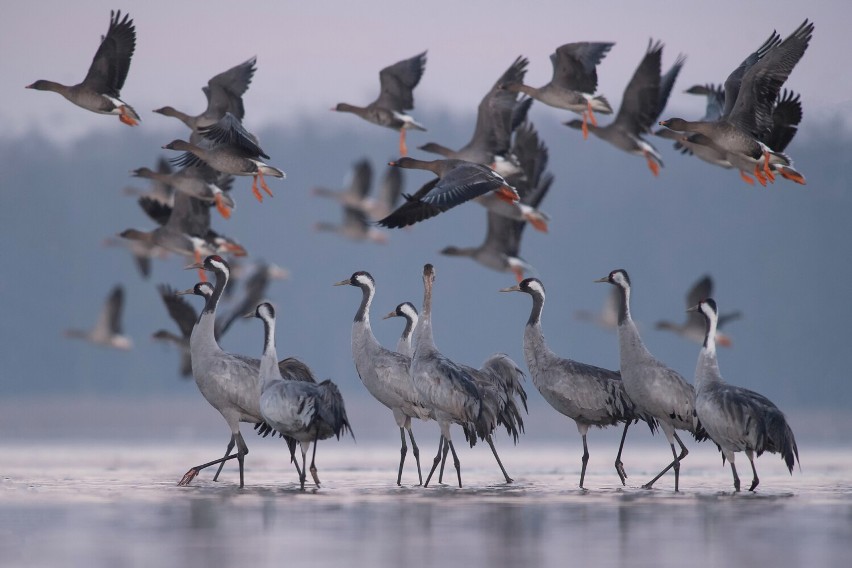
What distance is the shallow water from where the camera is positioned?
10078mm

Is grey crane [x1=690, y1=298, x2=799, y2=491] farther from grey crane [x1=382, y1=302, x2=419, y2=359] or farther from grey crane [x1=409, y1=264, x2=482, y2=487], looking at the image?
grey crane [x1=382, y1=302, x2=419, y2=359]

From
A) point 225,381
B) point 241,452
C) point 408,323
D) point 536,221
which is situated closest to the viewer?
point 241,452

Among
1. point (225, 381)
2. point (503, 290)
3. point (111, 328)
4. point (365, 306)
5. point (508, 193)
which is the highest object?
point (111, 328)

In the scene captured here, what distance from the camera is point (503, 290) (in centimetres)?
1723

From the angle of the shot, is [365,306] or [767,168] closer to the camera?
[365,306]

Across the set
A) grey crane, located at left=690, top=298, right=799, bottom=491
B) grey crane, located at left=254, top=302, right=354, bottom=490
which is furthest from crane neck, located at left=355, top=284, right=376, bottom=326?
grey crane, located at left=690, top=298, right=799, bottom=491

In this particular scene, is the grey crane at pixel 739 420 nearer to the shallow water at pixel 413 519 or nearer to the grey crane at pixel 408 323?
the shallow water at pixel 413 519

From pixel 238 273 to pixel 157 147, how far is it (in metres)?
64.0

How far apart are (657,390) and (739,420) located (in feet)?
4.29

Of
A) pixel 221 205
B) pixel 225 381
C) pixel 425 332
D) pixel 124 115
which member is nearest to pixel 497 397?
pixel 425 332

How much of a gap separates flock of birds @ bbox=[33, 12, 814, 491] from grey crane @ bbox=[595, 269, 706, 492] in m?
0.02

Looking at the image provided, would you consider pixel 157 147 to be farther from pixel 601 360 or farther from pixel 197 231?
pixel 197 231

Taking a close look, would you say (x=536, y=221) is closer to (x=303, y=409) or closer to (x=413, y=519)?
(x=303, y=409)

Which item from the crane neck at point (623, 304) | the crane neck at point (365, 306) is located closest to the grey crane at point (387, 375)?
the crane neck at point (365, 306)
